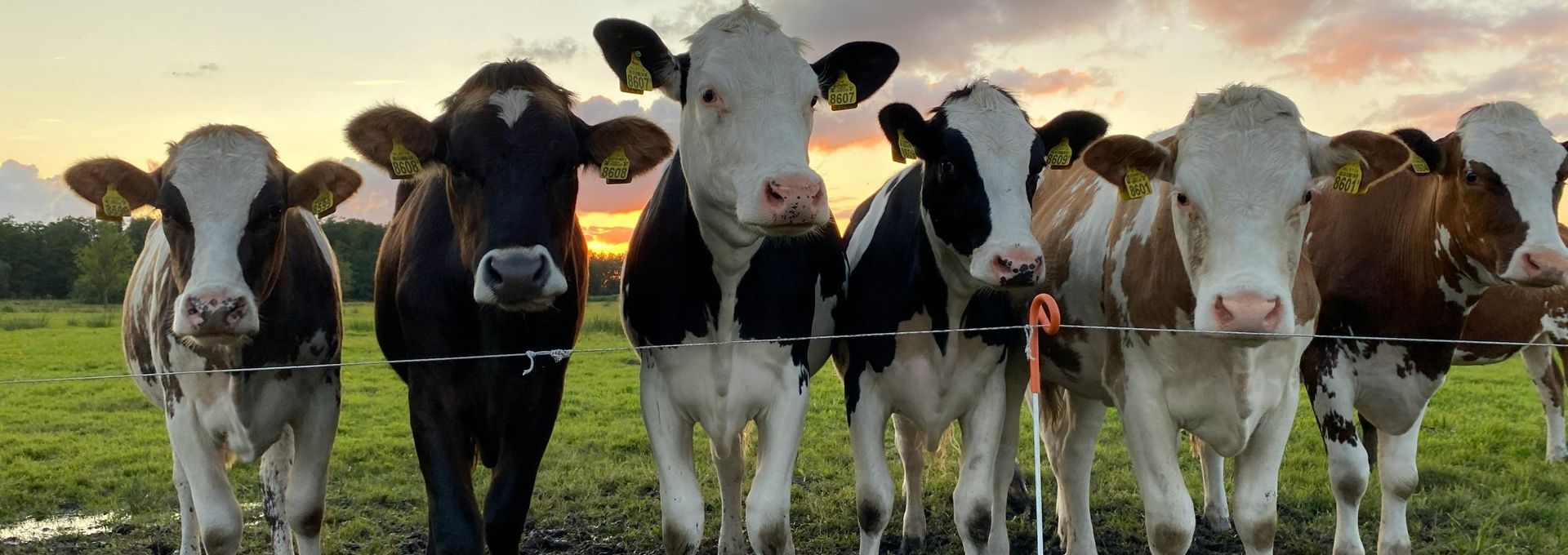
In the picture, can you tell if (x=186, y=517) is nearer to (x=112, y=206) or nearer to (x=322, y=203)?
(x=112, y=206)

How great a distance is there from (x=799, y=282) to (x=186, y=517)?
3.60 m

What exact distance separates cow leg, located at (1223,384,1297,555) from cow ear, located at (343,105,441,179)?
3.54 m

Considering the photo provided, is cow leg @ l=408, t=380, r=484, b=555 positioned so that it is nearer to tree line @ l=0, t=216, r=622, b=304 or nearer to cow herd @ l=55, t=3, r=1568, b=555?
cow herd @ l=55, t=3, r=1568, b=555

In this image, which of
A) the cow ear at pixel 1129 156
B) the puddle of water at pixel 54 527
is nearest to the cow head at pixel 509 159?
the cow ear at pixel 1129 156

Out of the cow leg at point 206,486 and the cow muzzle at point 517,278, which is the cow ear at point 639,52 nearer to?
the cow muzzle at point 517,278

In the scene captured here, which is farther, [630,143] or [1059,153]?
[1059,153]

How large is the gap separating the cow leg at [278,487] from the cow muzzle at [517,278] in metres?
2.58

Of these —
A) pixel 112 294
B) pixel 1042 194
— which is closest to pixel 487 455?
pixel 1042 194

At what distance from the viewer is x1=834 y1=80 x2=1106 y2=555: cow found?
4484 millimetres

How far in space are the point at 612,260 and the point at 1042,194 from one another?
2684mm

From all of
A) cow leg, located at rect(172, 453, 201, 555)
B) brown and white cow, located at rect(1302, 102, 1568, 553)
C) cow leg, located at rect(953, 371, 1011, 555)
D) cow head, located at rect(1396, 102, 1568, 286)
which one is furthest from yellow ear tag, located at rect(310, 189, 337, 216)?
cow head, located at rect(1396, 102, 1568, 286)

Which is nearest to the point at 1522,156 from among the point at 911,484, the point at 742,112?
the point at 911,484

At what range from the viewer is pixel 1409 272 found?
5219 millimetres

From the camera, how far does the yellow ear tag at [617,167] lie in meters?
4.34
